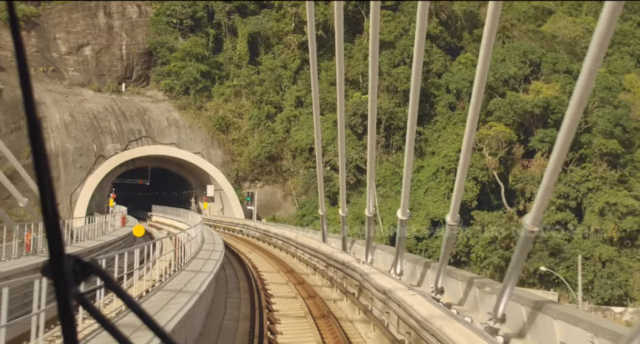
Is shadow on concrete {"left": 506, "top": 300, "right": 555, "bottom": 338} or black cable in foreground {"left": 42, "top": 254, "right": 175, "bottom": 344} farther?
shadow on concrete {"left": 506, "top": 300, "right": 555, "bottom": 338}

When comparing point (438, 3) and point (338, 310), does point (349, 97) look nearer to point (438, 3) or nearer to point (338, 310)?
point (438, 3)

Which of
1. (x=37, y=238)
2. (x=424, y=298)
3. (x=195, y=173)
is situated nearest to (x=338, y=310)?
(x=424, y=298)

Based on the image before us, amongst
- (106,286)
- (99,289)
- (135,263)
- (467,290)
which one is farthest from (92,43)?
(106,286)

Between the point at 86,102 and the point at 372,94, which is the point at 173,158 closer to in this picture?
the point at 86,102

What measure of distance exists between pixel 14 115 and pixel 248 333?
34.3 metres

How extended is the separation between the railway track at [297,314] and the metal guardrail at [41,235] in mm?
4268

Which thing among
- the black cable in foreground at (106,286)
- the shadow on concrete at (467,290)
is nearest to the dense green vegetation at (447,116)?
the shadow on concrete at (467,290)

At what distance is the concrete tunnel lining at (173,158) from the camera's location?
3368 centimetres

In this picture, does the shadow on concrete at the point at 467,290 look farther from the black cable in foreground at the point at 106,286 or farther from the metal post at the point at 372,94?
A: the black cable in foreground at the point at 106,286

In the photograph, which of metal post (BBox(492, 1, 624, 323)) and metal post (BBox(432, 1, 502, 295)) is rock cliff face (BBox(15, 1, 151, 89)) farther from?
metal post (BBox(492, 1, 624, 323))

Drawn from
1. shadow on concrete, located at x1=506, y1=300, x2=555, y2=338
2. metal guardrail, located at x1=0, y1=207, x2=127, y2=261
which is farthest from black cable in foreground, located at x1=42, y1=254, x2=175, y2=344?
metal guardrail, located at x1=0, y1=207, x2=127, y2=261

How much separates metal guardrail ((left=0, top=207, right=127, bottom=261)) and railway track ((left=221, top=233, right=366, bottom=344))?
14.0 feet

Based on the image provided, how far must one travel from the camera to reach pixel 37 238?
43.3 ft

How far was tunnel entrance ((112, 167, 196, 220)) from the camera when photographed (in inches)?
2007
